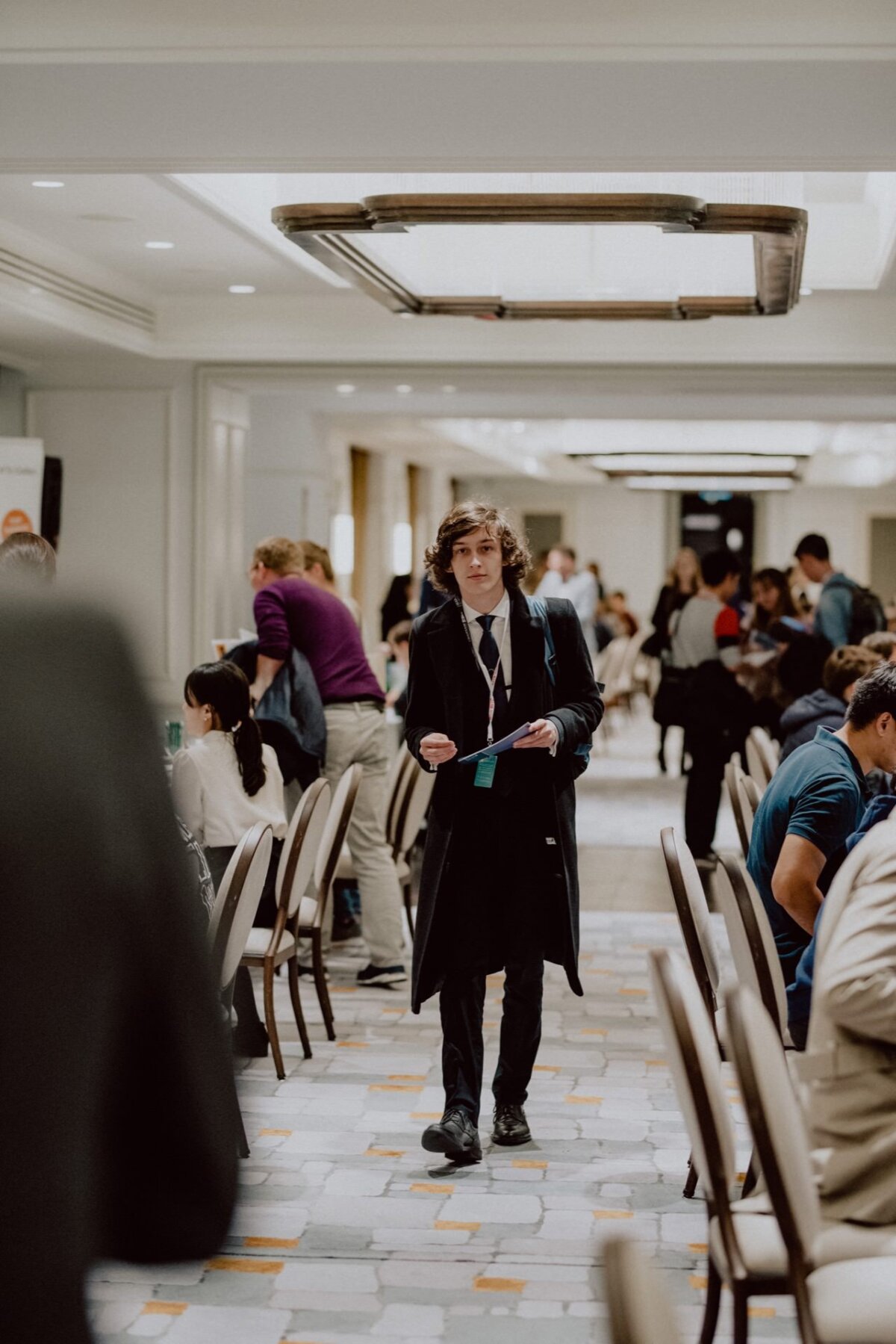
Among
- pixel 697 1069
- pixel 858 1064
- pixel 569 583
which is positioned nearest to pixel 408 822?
pixel 858 1064

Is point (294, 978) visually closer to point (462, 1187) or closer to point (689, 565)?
point (462, 1187)

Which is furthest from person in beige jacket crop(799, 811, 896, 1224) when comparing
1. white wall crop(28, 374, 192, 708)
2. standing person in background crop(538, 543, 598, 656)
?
standing person in background crop(538, 543, 598, 656)

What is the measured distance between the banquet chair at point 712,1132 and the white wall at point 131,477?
6.90 m

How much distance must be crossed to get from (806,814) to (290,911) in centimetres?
196

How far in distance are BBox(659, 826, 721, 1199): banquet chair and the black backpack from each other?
218 inches

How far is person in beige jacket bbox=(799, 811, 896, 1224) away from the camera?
2205mm

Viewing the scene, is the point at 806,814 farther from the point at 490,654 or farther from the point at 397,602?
the point at 397,602

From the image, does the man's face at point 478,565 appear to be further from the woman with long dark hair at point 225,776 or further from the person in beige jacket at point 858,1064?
the person in beige jacket at point 858,1064

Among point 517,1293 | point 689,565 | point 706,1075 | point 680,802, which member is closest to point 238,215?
point 517,1293

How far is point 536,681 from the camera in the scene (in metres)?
3.79

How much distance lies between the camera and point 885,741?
3359 millimetres

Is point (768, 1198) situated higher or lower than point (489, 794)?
lower

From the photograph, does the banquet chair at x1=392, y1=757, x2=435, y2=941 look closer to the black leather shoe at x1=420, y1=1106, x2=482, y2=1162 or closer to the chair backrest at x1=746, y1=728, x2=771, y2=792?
the chair backrest at x1=746, y1=728, x2=771, y2=792

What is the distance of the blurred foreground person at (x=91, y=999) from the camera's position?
75 cm
